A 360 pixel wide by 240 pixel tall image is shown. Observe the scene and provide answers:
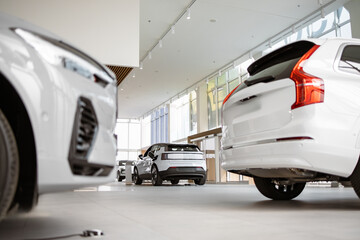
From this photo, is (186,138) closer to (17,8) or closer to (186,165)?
(186,165)

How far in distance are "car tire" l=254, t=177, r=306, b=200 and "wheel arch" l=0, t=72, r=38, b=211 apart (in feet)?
10.8

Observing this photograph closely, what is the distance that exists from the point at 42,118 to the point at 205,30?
42.8 ft

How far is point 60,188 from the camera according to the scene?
163 centimetres

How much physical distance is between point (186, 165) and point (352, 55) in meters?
7.45

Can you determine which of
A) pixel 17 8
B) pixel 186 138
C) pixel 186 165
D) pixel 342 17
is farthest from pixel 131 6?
pixel 186 138

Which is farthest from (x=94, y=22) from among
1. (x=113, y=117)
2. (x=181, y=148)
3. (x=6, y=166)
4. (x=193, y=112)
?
→ (x=193, y=112)

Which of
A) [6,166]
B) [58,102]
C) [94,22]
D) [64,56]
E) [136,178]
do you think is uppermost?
[94,22]

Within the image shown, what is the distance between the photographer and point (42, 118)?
153 cm

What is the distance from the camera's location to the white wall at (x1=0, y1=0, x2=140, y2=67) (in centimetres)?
815

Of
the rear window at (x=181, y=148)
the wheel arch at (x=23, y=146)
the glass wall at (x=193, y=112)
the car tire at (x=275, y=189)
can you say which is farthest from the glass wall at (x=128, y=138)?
the wheel arch at (x=23, y=146)

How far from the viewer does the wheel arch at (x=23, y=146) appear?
1.59 meters

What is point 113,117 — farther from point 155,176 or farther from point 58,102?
point 155,176

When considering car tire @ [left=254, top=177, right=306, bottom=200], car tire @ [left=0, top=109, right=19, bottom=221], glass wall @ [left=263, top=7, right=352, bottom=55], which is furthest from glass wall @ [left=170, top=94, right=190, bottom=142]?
car tire @ [left=0, top=109, right=19, bottom=221]

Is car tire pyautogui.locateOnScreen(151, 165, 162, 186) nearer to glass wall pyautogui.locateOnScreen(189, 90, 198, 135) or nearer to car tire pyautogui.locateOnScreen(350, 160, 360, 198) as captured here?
car tire pyautogui.locateOnScreen(350, 160, 360, 198)
